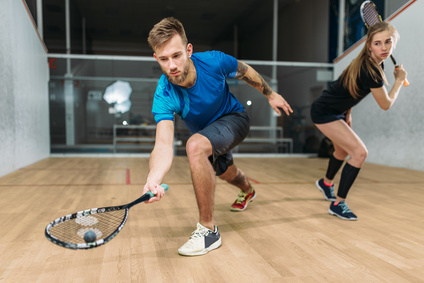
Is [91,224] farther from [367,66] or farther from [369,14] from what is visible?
[369,14]

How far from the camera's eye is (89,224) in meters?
1.06

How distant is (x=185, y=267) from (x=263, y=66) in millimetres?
4995

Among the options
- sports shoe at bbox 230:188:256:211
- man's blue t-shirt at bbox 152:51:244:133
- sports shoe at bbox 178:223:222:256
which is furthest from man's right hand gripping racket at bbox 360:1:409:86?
sports shoe at bbox 178:223:222:256

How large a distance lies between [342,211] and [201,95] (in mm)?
967

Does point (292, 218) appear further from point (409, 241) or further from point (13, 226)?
point (13, 226)

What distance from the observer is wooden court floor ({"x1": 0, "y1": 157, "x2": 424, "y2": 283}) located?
1093 mm

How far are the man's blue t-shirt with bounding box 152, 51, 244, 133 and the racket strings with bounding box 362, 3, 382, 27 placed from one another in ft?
3.31

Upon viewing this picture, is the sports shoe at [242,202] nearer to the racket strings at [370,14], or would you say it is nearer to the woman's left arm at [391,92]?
the woman's left arm at [391,92]

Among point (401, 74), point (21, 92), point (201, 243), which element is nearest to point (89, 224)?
point (201, 243)

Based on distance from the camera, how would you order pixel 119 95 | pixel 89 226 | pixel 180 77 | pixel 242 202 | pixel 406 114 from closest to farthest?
pixel 89 226 < pixel 180 77 < pixel 242 202 < pixel 406 114 < pixel 119 95

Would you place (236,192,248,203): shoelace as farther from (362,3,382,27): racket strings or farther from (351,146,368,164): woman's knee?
(362,3,382,27): racket strings

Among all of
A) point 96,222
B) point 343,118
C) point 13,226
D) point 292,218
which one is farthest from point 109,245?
point 343,118

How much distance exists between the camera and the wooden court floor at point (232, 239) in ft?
3.59

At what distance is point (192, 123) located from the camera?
4.98 ft
